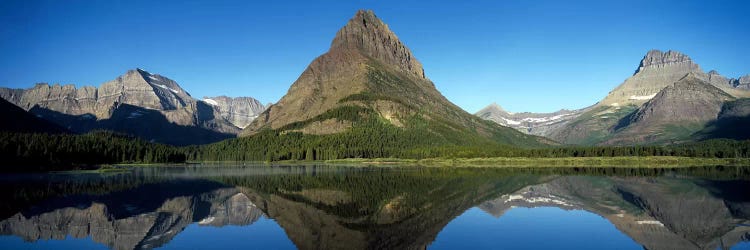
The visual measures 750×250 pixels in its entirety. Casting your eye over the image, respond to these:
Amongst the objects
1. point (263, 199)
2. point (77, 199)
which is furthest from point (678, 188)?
point (77, 199)

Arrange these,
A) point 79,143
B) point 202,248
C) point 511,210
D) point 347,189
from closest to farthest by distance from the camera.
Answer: point 202,248, point 511,210, point 347,189, point 79,143

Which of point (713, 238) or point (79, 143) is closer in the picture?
point (713, 238)

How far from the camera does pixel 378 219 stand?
46.7m

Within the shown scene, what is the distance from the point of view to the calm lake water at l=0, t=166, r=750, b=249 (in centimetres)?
3719

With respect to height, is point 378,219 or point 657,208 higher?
point 378,219

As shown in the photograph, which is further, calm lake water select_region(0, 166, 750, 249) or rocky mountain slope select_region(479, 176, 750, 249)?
rocky mountain slope select_region(479, 176, 750, 249)

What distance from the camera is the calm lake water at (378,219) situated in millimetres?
37188

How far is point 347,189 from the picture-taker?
79.2m

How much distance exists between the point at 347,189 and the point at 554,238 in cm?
4442

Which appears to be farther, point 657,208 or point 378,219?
point 657,208

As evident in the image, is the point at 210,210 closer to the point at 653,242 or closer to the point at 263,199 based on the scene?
the point at 263,199

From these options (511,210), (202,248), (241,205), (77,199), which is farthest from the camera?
(77,199)

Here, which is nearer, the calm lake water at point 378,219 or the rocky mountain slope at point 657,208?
the calm lake water at point 378,219

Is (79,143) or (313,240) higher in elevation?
(79,143)
